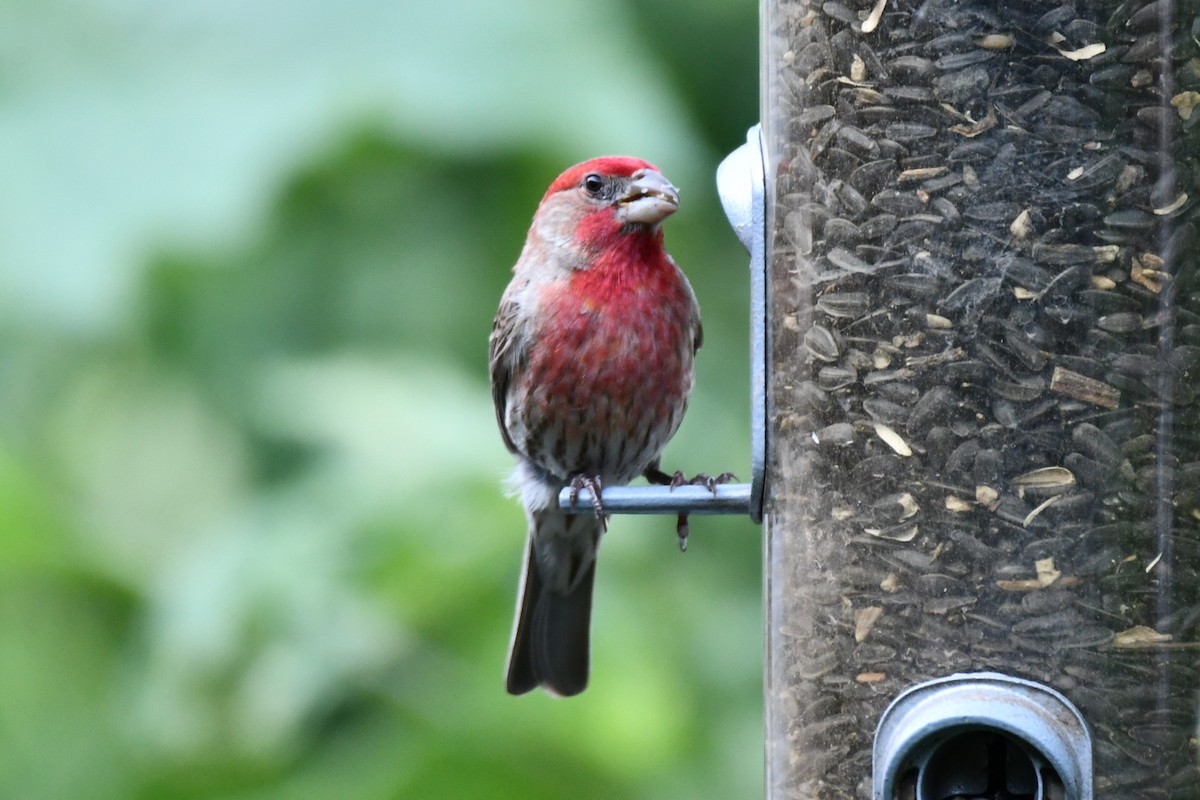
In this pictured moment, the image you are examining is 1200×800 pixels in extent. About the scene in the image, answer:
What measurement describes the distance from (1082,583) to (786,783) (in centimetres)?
79

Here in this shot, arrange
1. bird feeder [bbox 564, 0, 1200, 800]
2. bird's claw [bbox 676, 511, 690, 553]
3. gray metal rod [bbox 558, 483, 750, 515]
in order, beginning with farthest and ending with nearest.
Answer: bird's claw [bbox 676, 511, 690, 553] → gray metal rod [bbox 558, 483, 750, 515] → bird feeder [bbox 564, 0, 1200, 800]

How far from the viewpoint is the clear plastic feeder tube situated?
3455mm

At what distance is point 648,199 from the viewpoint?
215 inches

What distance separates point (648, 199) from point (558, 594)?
128 centimetres

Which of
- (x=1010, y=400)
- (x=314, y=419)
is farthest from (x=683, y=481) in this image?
(x=1010, y=400)

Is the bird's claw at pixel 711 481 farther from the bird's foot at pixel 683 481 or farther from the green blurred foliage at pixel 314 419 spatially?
the green blurred foliage at pixel 314 419

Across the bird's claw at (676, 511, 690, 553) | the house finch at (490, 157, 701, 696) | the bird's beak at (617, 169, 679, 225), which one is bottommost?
the bird's claw at (676, 511, 690, 553)

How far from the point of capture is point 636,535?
567 centimetres

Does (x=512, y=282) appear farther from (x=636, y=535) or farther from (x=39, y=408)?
(x=39, y=408)

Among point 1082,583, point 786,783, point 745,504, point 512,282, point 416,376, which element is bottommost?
point 786,783

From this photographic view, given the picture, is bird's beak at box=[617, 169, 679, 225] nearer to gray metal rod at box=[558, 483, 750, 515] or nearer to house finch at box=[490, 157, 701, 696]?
house finch at box=[490, 157, 701, 696]

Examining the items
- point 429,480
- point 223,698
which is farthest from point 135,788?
point 429,480

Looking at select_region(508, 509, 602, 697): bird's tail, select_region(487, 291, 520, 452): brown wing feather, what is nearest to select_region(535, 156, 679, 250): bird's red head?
select_region(487, 291, 520, 452): brown wing feather

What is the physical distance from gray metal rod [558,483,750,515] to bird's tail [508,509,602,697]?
0.98 m
